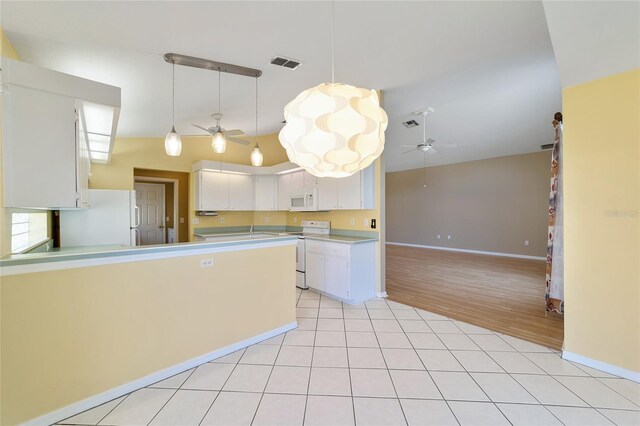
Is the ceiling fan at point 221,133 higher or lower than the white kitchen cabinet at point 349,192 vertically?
higher

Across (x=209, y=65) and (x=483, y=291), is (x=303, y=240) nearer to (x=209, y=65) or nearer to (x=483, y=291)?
(x=209, y=65)

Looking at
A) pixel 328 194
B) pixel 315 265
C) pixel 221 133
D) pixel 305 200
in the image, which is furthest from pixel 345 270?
pixel 221 133

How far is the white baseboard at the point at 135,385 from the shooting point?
5.33 feet

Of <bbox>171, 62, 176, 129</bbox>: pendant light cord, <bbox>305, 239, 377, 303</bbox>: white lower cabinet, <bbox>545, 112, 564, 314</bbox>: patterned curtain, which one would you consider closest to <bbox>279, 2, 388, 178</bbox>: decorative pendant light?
<bbox>171, 62, 176, 129</bbox>: pendant light cord

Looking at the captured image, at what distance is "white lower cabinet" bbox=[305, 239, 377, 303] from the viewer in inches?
143

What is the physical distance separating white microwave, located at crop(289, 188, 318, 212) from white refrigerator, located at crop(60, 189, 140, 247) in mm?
2528

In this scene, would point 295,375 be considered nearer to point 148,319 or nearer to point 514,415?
point 148,319

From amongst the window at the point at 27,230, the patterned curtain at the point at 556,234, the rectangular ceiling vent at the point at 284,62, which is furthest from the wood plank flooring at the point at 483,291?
the window at the point at 27,230

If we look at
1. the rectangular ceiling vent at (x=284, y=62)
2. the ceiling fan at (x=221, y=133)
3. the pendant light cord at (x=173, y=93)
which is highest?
the rectangular ceiling vent at (x=284, y=62)

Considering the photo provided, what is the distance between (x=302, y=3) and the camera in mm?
1935

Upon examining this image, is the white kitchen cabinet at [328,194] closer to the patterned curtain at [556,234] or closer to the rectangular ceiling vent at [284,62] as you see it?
the rectangular ceiling vent at [284,62]

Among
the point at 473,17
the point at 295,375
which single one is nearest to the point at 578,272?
the point at 473,17

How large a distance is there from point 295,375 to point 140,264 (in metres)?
1.48

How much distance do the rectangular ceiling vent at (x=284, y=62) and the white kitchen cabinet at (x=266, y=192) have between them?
292 cm
